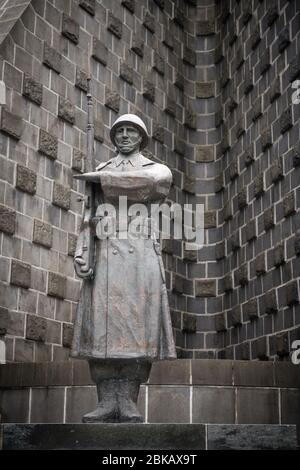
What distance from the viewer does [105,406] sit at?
775cm

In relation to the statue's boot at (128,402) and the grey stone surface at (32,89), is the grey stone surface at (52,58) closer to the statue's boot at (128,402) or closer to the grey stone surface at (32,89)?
the grey stone surface at (32,89)

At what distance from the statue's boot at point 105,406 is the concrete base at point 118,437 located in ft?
1.14

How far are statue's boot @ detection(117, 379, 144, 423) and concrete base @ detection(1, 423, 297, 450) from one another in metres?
0.36

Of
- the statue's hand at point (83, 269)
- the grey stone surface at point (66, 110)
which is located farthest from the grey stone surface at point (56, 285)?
the statue's hand at point (83, 269)

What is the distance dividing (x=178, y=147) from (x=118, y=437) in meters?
9.95

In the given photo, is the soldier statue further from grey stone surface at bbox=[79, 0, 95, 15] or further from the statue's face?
grey stone surface at bbox=[79, 0, 95, 15]

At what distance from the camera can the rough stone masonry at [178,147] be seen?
12.7 metres

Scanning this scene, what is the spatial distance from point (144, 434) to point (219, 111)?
10.7m

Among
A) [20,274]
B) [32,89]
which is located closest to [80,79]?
[32,89]

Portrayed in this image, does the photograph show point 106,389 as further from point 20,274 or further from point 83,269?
point 20,274

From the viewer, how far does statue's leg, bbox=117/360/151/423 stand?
770 centimetres

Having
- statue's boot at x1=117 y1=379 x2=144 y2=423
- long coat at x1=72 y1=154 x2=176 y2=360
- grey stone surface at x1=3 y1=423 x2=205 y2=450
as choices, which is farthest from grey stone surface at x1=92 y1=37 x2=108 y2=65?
grey stone surface at x1=3 y1=423 x2=205 y2=450

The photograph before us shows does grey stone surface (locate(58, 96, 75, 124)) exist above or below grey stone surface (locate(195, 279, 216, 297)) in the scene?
above
